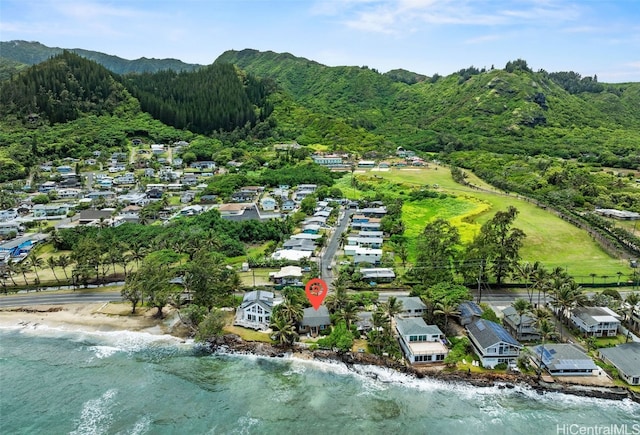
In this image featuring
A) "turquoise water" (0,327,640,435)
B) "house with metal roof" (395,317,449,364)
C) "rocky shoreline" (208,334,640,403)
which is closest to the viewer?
"turquoise water" (0,327,640,435)

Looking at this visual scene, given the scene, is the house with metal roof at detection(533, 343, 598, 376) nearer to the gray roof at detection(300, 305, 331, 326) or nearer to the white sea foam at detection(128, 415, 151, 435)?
the gray roof at detection(300, 305, 331, 326)

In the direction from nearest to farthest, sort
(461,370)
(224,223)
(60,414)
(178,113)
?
1. (60,414)
2. (461,370)
3. (224,223)
4. (178,113)

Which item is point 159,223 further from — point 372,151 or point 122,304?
point 372,151

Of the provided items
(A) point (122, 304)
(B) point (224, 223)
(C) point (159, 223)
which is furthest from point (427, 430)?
(C) point (159, 223)

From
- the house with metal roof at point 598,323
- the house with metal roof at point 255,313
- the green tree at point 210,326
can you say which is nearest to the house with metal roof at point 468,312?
the house with metal roof at point 598,323

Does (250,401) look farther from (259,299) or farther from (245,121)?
(245,121)

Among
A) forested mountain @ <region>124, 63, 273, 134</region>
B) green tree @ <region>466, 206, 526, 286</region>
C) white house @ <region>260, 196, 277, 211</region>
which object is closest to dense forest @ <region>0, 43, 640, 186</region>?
Answer: forested mountain @ <region>124, 63, 273, 134</region>
